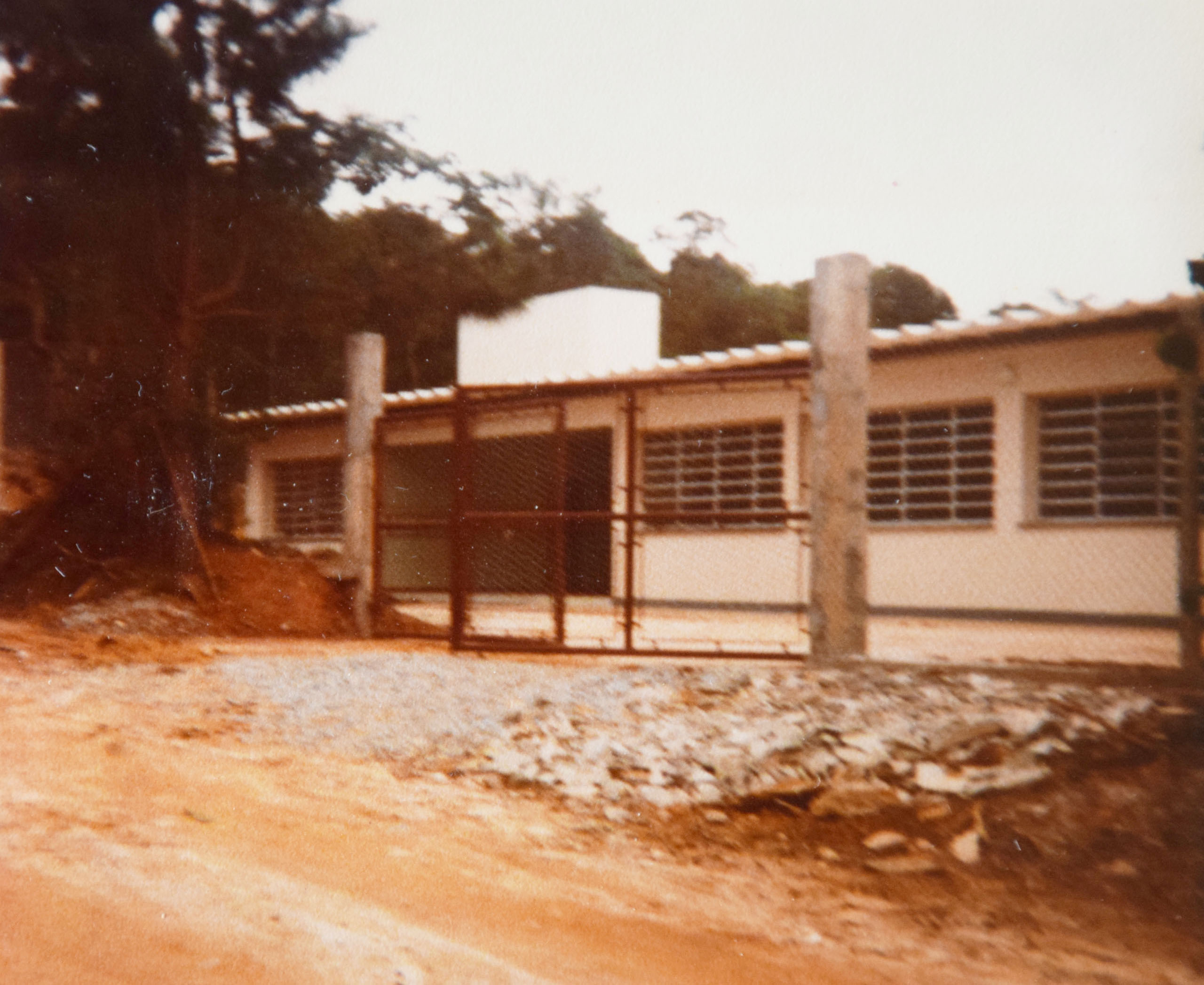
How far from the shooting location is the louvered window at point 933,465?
11.8 m

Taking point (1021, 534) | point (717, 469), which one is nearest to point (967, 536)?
point (1021, 534)

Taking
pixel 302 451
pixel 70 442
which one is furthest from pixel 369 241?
pixel 302 451

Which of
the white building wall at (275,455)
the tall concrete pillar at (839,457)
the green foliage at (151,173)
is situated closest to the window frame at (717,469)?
the green foliage at (151,173)

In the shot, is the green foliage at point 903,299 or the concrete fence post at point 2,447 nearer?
the concrete fence post at point 2,447

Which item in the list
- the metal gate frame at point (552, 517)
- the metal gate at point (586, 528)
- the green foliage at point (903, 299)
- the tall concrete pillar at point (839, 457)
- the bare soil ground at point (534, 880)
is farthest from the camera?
the green foliage at point (903, 299)

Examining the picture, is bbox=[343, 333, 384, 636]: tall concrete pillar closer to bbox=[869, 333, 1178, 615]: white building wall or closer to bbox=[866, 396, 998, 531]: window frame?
bbox=[866, 396, 998, 531]: window frame

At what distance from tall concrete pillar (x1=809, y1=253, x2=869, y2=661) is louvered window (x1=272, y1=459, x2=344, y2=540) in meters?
11.6

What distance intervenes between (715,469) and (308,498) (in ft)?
26.0

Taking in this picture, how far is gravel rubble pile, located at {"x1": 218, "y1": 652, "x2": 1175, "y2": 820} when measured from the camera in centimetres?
492

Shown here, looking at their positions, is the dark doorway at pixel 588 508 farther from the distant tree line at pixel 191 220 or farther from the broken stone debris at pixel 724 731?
the broken stone debris at pixel 724 731

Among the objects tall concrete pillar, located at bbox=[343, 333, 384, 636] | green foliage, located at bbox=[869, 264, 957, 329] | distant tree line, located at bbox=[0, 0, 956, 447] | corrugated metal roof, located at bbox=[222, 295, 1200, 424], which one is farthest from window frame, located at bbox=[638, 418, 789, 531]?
green foliage, located at bbox=[869, 264, 957, 329]

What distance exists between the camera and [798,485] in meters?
11.2

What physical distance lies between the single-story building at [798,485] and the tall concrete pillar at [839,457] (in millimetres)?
280

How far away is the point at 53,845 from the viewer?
3.98 meters
